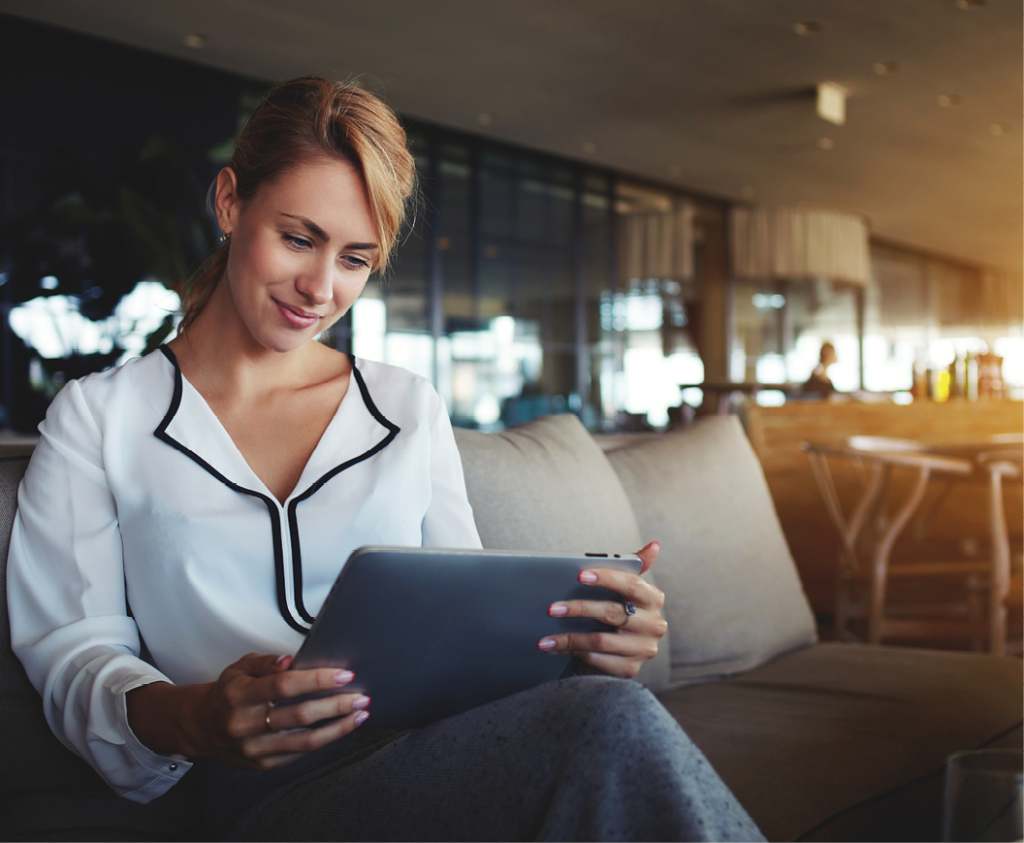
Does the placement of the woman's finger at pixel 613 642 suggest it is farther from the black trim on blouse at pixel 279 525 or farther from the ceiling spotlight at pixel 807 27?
the ceiling spotlight at pixel 807 27

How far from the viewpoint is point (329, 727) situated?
27.9 inches

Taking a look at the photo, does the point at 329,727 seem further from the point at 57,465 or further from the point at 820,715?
the point at 820,715

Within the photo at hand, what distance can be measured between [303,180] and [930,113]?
6470 mm

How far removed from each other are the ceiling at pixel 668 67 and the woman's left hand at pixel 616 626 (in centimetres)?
364

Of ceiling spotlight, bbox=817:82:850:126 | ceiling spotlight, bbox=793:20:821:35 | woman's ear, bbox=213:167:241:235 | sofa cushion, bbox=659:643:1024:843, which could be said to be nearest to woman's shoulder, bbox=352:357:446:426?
woman's ear, bbox=213:167:241:235

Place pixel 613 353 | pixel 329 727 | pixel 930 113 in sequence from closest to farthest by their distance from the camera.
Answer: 1. pixel 329 727
2. pixel 930 113
3. pixel 613 353

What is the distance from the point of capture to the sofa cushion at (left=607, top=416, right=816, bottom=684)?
1.58 m

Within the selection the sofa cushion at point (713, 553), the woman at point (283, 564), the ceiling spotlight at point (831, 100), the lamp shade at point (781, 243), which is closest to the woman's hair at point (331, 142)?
the woman at point (283, 564)

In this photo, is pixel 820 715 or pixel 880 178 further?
pixel 880 178

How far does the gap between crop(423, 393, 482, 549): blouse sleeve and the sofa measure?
0.22m

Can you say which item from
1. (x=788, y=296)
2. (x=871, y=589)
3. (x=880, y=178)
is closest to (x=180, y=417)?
(x=871, y=589)

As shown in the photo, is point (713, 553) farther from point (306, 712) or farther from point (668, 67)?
point (668, 67)

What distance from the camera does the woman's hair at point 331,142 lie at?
989mm

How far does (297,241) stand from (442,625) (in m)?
0.48
